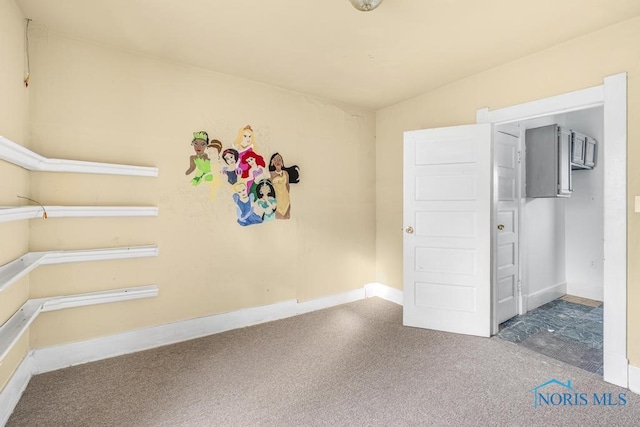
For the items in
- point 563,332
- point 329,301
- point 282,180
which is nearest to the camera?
point 563,332

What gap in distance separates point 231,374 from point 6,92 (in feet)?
7.56

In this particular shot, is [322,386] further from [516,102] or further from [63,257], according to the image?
[516,102]

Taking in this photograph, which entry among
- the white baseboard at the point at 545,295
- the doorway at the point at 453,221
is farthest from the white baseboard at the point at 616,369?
the white baseboard at the point at 545,295

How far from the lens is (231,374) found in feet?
7.14

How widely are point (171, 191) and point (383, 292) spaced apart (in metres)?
2.82

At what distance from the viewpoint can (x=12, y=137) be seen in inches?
74.4

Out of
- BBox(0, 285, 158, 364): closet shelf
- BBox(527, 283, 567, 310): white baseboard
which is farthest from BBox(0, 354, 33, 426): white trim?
BBox(527, 283, 567, 310): white baseboard

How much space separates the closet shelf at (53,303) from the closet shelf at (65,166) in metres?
0.95

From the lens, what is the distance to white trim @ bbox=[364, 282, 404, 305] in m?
3.73

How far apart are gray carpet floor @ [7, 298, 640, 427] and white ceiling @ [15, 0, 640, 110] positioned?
99.3 inches

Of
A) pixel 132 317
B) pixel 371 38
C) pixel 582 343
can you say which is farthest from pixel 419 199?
pixel 132 317

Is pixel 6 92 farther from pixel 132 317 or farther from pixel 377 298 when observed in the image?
pixel 377 298

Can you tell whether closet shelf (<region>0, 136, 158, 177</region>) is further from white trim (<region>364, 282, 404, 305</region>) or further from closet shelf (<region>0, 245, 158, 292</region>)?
white trim (<region>364, 282, 404, 305</region>)

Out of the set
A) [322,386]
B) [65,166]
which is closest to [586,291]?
[322,386]
